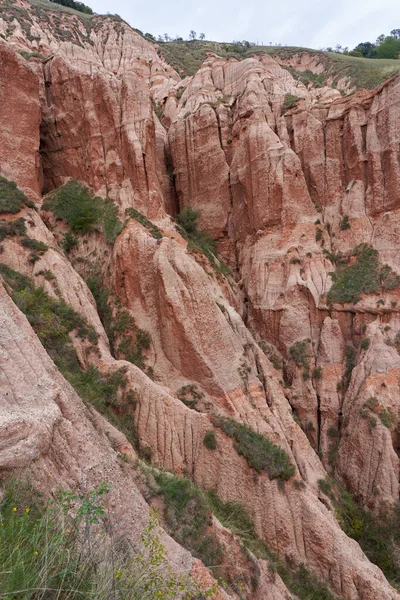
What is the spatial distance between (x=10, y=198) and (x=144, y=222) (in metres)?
6.11

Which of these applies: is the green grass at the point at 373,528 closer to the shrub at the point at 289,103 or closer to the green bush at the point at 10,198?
the green bush at the point at 10,198

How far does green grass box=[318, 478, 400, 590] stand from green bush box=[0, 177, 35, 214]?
55.1 feet

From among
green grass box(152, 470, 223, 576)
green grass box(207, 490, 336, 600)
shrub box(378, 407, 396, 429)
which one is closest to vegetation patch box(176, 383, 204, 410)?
green grass box(207, 490, 336, 600)

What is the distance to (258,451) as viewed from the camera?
11047 millimetres

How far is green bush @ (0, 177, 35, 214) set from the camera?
14.4 meters

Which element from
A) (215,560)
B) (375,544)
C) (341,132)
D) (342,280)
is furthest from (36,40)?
(375,544)

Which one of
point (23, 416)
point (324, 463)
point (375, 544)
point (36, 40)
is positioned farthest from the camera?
point (36, 40)

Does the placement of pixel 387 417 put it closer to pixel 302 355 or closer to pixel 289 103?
pixel 302 355

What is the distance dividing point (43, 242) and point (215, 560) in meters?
12.7

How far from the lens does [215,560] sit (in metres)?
6.71

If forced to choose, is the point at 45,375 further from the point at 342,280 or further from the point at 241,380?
the point at 342,280

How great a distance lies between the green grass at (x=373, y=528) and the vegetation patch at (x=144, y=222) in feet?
42.8

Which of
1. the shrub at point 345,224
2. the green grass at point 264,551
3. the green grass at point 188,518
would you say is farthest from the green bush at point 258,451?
the shrub at point 345,224

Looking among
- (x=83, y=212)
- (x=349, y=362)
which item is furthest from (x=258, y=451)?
(x=83, y=212)
